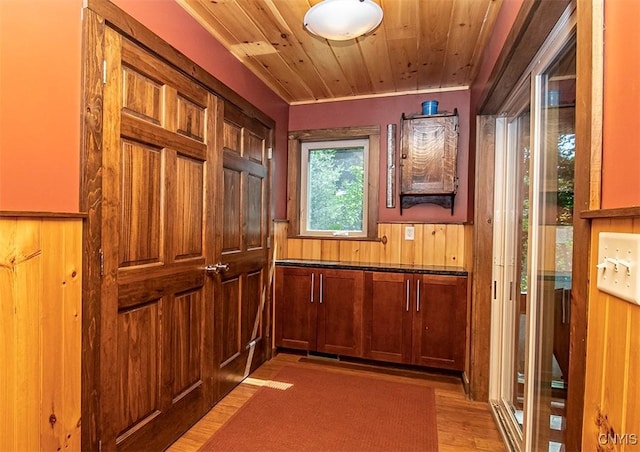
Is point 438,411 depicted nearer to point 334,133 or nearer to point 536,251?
point 536,251

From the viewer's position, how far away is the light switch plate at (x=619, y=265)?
24.7 inches

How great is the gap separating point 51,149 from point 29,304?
54 cm

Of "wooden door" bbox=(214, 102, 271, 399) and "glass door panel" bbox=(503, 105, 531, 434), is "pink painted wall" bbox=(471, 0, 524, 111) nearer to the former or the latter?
"glass door panel" bbox=(503, 105, 531, 434)

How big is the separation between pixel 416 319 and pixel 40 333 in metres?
2.36

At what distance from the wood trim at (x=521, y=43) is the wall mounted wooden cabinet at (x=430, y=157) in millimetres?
704

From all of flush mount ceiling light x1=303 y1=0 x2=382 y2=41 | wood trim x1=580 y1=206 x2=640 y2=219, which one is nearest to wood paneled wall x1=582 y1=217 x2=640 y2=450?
wood trim x1=580 y1=206 x2=640 y2=219

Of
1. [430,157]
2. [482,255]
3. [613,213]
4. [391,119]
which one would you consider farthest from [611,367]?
[391,119]

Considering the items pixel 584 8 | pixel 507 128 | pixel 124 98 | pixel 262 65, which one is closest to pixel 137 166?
pixel 124 98

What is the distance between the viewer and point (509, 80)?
5.86 ft

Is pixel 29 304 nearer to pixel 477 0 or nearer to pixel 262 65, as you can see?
pixel 262 65

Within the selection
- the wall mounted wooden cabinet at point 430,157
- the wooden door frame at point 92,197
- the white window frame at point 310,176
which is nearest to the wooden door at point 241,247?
the white window frame at point 310,176

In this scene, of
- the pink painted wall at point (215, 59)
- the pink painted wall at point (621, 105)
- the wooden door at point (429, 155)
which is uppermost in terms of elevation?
the pink painted wall at point (215, 59)

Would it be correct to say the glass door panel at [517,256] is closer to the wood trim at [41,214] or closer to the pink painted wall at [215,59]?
the pink painted wall at [215,59]

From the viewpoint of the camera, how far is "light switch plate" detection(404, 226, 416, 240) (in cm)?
304
